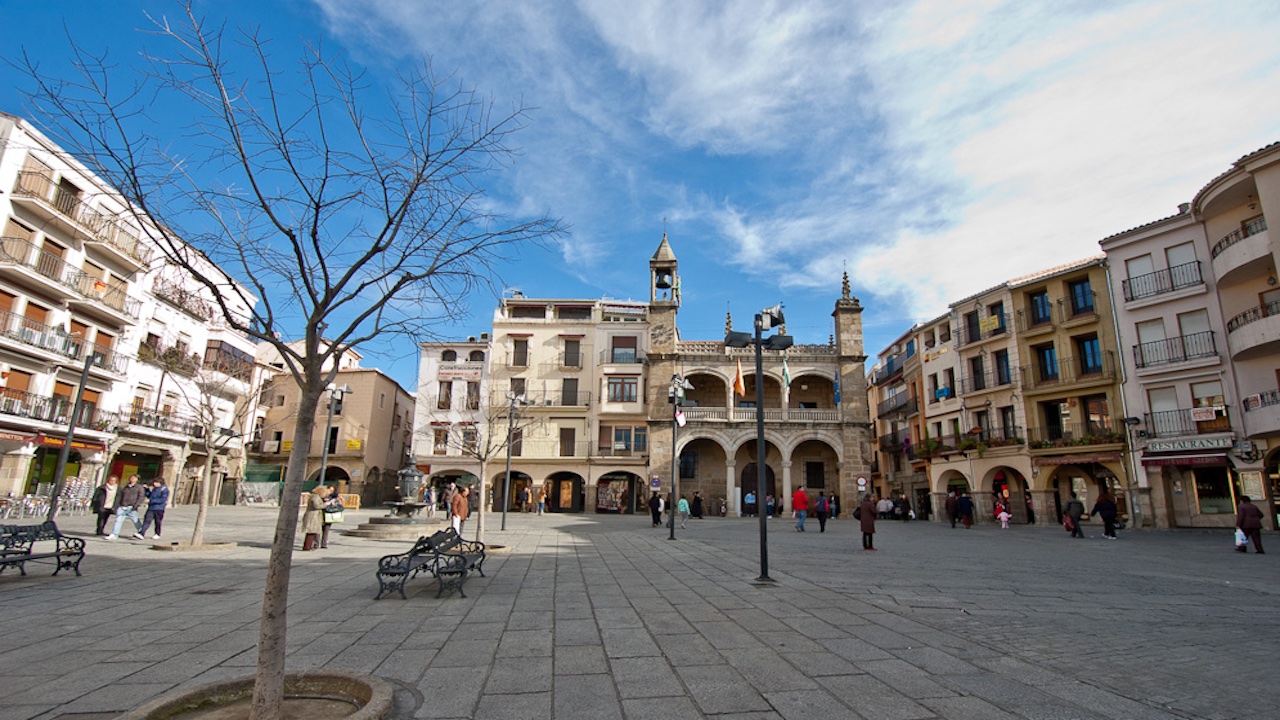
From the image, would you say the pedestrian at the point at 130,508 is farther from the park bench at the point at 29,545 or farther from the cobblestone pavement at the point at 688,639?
the park bench at the point at 29,545

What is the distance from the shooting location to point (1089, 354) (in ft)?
91.5

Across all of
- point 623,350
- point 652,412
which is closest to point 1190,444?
point 652,412

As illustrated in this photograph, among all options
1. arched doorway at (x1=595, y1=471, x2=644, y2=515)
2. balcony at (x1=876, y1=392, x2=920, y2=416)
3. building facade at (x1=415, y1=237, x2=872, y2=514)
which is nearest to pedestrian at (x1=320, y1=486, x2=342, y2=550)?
building facade at (x1=415, y1=237, x2=872, y2=514)

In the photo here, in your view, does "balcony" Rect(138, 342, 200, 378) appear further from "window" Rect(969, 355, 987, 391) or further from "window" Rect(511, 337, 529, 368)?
"window" Rect(969, 355, 987, 391)

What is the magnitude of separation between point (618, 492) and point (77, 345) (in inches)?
1075

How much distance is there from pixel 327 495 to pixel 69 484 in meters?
17.1

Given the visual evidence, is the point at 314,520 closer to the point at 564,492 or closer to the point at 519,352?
the point at 564,492

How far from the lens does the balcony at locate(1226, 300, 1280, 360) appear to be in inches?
808

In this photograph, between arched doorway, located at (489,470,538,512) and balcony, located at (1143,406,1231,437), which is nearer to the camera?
balcony, located at (1143,406,1231,437)

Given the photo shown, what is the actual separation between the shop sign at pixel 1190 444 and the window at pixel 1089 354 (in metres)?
3.91

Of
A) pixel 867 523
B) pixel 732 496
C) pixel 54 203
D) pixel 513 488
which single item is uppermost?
pixel 54 203

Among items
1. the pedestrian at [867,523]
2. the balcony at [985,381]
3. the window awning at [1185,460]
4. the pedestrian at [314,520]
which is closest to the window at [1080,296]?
the balcony at [985,381]

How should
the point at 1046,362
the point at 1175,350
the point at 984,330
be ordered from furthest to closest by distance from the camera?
the point at 984,330, the point at 1046,362, the point at 1175,350

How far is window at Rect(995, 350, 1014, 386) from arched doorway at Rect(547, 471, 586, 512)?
2421 cm
